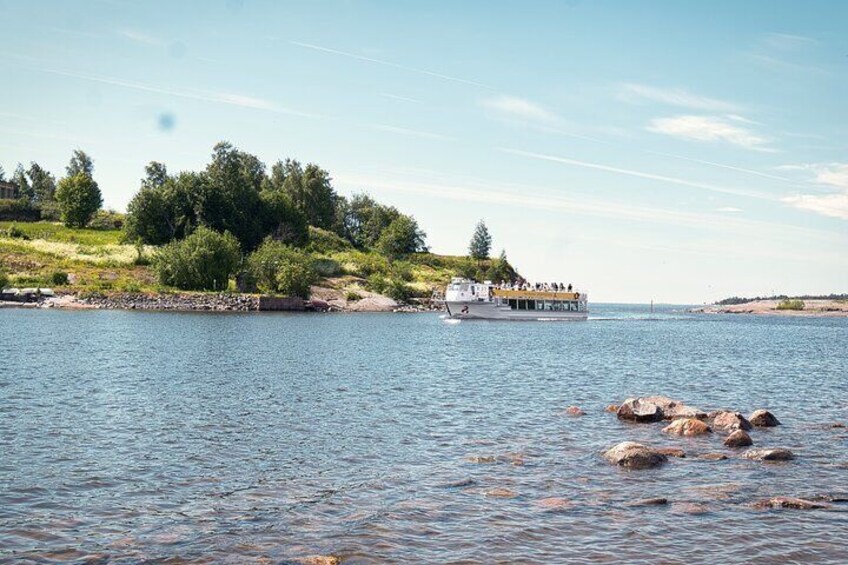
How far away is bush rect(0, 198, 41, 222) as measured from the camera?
173m

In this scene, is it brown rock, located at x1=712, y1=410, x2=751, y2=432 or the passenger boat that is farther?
the passenger boat

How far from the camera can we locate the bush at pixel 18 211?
568ft

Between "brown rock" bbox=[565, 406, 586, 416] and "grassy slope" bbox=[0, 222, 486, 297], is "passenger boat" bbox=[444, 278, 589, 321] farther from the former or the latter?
"brown rock" bbox=[565, 406, 586, 416]

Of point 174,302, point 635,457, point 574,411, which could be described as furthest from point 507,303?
point 635,457

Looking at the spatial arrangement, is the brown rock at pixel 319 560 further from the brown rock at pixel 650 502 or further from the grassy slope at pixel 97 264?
the grassy slope at pixel 97 264

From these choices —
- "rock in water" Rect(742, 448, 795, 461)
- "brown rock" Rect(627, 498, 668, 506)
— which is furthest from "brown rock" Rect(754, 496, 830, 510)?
"rock in water" Rect(742, 448, 795, 461)

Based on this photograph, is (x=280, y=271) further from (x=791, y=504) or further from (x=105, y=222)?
(x=791, y=504)

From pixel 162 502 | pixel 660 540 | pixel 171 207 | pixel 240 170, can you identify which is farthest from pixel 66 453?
pixel 240 170

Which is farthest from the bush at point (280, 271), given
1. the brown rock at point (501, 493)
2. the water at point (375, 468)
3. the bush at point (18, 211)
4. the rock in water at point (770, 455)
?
the brown rock at point (501, 493)

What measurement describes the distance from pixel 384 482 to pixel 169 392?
18.8m

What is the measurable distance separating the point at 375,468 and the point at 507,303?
113200 mm

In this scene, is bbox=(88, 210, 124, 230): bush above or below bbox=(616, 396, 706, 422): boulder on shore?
above

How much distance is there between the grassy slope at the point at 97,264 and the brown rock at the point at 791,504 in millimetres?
112150

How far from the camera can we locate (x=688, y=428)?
29359mm
